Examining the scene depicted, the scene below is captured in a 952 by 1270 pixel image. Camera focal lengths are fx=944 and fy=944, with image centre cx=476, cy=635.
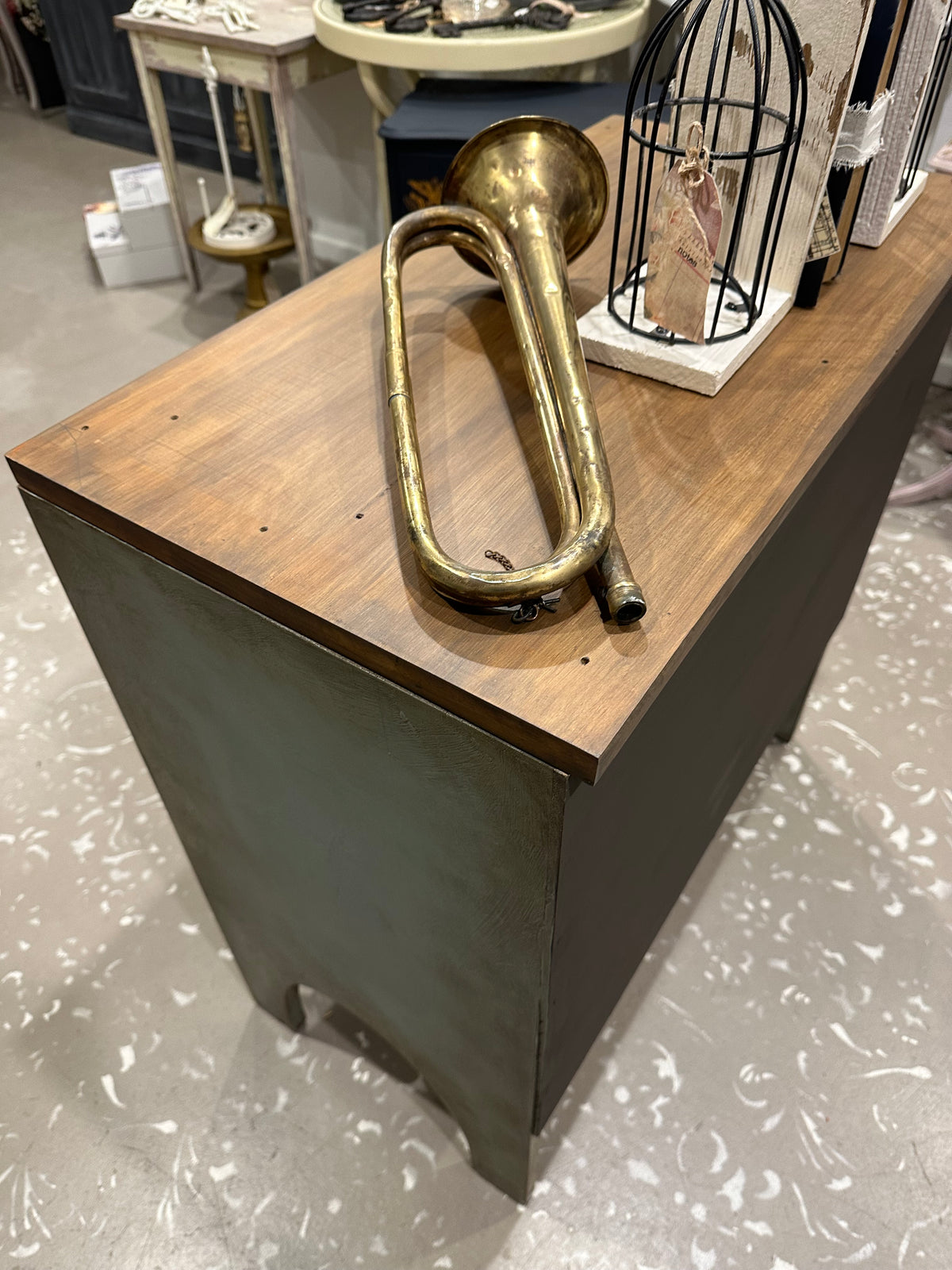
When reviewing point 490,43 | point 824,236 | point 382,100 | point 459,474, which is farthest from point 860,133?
point 382,100

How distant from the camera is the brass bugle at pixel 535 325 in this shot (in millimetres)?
610

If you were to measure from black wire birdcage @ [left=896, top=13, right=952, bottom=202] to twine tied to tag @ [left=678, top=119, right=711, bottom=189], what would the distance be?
15.7 inches

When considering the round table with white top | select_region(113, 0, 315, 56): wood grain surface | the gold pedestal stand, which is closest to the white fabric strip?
the round table with white top

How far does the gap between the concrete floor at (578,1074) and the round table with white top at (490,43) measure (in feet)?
4.49

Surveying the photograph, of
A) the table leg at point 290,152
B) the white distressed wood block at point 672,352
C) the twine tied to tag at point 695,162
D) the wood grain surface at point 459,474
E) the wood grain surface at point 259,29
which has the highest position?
the twine tied to tag at point 695,162

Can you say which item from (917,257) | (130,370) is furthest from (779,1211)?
(130,370)

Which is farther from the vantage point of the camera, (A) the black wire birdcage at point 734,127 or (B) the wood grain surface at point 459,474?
(A) the black wire birdcage at point 734,127

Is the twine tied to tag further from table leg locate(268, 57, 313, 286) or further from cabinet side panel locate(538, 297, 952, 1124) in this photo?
table leg locate(268, 57, 313, 286)

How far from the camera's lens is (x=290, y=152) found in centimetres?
230

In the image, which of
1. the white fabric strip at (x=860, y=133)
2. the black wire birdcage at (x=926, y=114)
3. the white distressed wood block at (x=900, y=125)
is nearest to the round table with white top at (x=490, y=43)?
the black wire birdcage at (x=926, y=114)

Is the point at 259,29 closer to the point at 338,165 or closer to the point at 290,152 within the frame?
the point at 290,152

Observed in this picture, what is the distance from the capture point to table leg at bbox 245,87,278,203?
2.81 metres

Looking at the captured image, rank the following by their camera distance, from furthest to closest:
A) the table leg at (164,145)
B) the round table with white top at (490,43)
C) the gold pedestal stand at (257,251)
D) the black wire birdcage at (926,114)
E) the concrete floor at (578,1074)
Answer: the gold pedestal stand at (257,251) → the table leg at (164,145) → the round table with white top at (490,43) → the concrete floor at (578,1074) → the black wire birdcage at (926,114)

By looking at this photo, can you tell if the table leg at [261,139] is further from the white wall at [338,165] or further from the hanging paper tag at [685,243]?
the hanging paper tag at [685,243]
